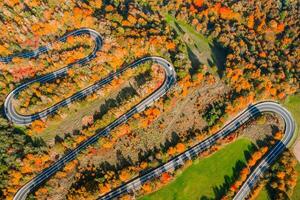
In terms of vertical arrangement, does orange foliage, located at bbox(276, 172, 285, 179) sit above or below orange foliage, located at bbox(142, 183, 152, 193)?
below

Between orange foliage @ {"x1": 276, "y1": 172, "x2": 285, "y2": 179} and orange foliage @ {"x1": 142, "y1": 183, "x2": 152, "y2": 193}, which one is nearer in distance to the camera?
orange foliage @ {"x1": 142, "y1": 183, "x2": 152, "y2": 193}

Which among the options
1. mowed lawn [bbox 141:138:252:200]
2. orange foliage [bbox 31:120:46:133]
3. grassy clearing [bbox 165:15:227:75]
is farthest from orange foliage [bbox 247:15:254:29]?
orange foliage [bbox 31:120:46:133]

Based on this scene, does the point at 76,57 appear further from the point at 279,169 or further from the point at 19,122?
the point at 279,169

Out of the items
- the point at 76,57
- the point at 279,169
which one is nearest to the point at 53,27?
the point at 76,57

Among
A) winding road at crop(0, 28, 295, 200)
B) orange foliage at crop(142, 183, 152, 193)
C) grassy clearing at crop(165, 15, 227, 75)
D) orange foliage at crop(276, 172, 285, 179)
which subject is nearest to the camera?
orange foliage at crop(142, 183, 152, 193)

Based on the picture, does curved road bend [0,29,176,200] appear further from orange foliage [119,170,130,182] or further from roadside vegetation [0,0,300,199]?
orange foliage [119,170,130,182]

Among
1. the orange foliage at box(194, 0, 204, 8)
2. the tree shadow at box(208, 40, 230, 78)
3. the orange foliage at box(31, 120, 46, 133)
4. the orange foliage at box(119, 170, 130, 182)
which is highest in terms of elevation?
the orange foliage at box(194, 0, 204, 8)

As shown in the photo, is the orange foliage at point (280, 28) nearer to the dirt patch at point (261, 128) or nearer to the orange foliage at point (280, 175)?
the dirt patch at point (261, 128)

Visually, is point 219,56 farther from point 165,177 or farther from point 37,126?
point 37,126

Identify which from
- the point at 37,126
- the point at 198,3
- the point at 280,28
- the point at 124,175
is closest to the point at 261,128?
the point at 280,28
